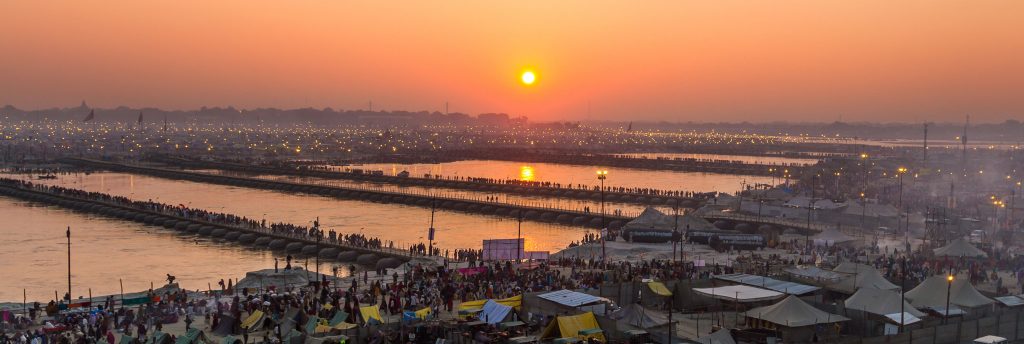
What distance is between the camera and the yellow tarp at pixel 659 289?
73.0 feet

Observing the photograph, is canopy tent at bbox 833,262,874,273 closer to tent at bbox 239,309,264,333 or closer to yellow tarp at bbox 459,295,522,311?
yellow tarp at bbox 459,295,522,311

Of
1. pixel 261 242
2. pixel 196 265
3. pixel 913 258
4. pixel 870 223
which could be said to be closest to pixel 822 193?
pixel 870 223

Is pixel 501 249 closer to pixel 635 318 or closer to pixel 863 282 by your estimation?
pixel 863 282

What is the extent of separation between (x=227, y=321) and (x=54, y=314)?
4.55 meters

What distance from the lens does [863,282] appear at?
22.6 meters

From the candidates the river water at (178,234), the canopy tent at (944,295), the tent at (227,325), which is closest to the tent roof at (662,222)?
the river water at (178,234)

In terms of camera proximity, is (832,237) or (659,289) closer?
(659,289)

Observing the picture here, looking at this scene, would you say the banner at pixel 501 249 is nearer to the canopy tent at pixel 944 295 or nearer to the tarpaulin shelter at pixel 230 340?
the canopy tent at pixel 944 295

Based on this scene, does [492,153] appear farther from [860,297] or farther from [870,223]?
[860,297]

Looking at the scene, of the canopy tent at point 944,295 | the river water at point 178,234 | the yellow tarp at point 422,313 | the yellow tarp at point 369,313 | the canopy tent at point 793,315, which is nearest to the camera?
the canopy tent at point 793,315

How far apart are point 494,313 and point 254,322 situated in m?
4.82

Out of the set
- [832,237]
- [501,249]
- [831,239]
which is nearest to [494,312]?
[501,249]

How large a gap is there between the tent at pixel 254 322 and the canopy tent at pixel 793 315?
32.8 feet

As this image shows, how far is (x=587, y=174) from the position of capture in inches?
3957
